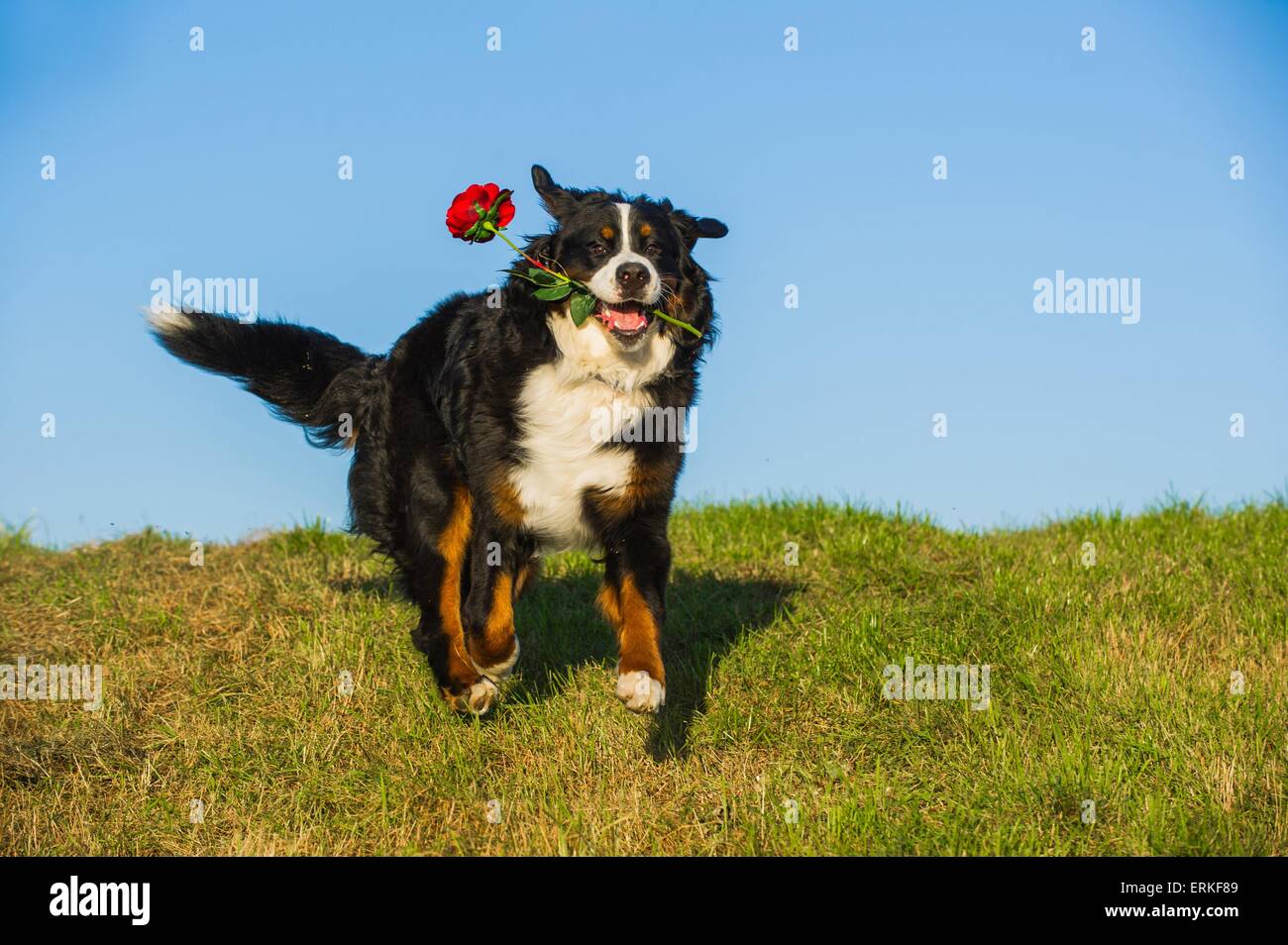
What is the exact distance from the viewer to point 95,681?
5.98 meters

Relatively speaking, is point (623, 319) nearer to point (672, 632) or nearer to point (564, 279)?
point (564, 279)

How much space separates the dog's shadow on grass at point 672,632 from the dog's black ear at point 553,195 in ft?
5.75

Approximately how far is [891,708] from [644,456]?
1589 mm

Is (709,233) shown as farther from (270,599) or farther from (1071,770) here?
(270,599)

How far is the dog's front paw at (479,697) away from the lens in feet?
16.5

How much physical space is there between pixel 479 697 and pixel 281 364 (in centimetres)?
222

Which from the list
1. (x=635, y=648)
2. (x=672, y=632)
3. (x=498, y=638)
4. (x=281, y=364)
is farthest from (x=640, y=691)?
(x=281, y=364)

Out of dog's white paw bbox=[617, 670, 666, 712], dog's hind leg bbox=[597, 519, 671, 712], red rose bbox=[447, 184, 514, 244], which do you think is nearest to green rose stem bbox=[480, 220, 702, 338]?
red rose bbox=[447, 184, 514, 244]

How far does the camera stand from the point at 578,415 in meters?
4.89

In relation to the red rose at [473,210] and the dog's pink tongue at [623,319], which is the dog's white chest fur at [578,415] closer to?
the dog's pink tongue at [623,319]

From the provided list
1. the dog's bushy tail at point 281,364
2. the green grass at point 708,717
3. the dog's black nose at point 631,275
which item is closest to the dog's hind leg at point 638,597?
the green grass at point 708,717

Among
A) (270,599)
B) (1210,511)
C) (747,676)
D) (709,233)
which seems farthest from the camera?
(1210,511)
